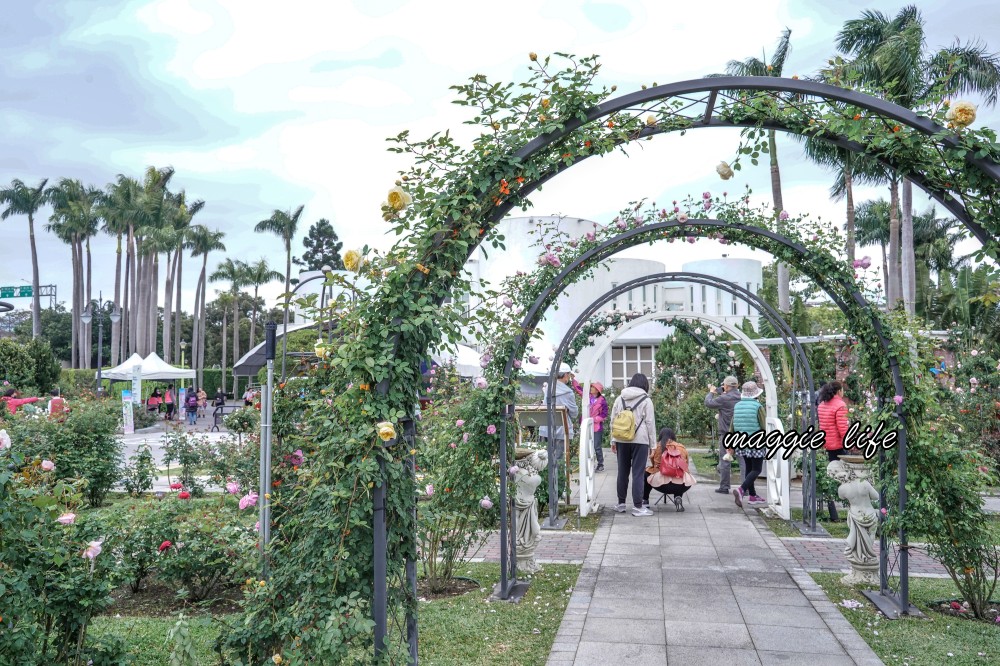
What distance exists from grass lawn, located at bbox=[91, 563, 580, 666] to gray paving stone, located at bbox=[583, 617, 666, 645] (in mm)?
258

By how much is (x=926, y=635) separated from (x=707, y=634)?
1.36m

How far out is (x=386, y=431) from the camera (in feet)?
9.64

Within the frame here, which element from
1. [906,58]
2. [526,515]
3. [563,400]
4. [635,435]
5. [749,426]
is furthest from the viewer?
[906,58]

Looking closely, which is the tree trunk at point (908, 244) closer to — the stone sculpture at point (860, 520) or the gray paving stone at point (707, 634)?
the stone sculpture at point (860, 520)

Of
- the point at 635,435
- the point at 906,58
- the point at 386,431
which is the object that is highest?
the point at 906,58

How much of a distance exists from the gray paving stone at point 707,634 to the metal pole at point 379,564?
224 cm

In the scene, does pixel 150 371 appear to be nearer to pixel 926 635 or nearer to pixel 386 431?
pixel 386 431

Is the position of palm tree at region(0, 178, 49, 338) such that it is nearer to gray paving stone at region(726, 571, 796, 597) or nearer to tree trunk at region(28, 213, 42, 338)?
tree trunk at region(28, 213, 42, 338)

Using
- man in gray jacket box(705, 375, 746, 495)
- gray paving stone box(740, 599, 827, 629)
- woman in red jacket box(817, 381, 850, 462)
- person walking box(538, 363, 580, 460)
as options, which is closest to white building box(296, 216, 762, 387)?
person walking box(538, 363, 580, 460)

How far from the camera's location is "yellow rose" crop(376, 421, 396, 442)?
9.63ft

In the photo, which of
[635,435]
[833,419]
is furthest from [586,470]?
[833,419]

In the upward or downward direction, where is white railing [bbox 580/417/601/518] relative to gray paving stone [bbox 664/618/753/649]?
upward

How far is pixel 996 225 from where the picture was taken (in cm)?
318

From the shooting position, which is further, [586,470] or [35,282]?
[35,282]
